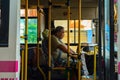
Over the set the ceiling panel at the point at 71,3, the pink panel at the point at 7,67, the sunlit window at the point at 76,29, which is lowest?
the pink panel at the point at 7,67

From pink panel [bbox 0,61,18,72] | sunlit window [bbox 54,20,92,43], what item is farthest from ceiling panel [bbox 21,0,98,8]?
pink panel [bbox 0,61,18,72]

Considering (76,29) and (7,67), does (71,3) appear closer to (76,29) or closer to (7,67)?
(76,29)

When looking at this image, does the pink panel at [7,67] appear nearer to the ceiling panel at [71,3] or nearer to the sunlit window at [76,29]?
the ceiling panel at [71,3]

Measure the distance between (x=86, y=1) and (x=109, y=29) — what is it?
9.37 ft

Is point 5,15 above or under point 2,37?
above

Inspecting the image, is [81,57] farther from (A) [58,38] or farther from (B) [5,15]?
(B) [5,15]

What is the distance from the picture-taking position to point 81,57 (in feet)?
19.2

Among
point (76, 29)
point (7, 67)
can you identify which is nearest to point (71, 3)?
point (76, 29)

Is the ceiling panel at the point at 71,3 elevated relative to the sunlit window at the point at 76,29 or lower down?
elevated

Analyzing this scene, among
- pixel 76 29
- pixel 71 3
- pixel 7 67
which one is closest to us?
pixel 7 67

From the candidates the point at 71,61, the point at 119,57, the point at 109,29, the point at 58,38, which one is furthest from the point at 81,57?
the point at 119,57

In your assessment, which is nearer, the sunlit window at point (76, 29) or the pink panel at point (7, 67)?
the pink panel at point (7, 67)

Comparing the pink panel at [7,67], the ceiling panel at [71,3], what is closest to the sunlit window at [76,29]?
the ceiling panel at [71,3]

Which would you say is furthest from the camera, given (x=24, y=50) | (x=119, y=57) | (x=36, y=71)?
(x=36, y=71)
